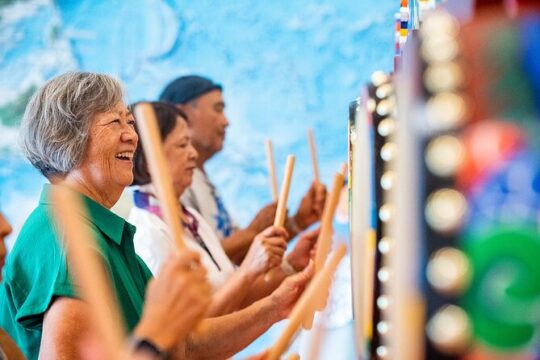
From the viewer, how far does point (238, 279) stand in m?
2.05

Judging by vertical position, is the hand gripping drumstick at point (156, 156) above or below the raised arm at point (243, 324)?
above

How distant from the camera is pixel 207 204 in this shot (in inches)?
125

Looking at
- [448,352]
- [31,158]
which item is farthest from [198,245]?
[448,352]

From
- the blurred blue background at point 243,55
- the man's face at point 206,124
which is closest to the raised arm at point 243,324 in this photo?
the man's face at point 206,124

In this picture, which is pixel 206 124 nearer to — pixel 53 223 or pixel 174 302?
pixel 53 223

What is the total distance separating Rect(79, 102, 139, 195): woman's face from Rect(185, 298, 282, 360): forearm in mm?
327

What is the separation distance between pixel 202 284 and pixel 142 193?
161 centimetres

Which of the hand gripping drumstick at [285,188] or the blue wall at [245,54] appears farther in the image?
the blue wall at [245,54]

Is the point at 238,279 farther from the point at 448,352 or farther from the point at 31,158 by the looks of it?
the point at 448,352

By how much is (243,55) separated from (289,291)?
9.12ft

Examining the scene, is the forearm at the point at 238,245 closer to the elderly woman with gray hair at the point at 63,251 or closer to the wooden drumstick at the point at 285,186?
the wooden drumstick at the point at 285,186

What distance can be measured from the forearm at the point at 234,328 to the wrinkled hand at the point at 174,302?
0.87 metres

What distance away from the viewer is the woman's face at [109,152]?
1657mm

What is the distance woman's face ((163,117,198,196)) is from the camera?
2615 mm
